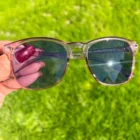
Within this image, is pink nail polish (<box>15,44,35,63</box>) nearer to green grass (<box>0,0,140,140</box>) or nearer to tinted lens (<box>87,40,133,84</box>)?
tinted lens (<box>87,40,133,84</box>)

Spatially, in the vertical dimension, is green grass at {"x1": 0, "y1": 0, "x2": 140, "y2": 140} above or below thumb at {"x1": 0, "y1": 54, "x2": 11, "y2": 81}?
above

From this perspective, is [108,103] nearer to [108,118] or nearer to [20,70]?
[108,118]

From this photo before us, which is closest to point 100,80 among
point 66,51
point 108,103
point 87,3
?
point 66,51

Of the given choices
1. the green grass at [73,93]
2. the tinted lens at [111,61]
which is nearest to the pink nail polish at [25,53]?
the tinted lens at [111,61]

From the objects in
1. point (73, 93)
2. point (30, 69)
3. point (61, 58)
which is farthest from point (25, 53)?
point (73, 93)

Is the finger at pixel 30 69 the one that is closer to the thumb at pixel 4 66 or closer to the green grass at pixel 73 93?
the thumb at pixel 4 66

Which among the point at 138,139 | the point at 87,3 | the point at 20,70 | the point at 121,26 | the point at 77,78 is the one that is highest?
the point at 87,3

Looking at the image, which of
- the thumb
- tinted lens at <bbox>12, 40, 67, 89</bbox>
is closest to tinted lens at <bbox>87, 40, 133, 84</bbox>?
tinted lens at <bbox>12, 40, 67, 89</bbox>
